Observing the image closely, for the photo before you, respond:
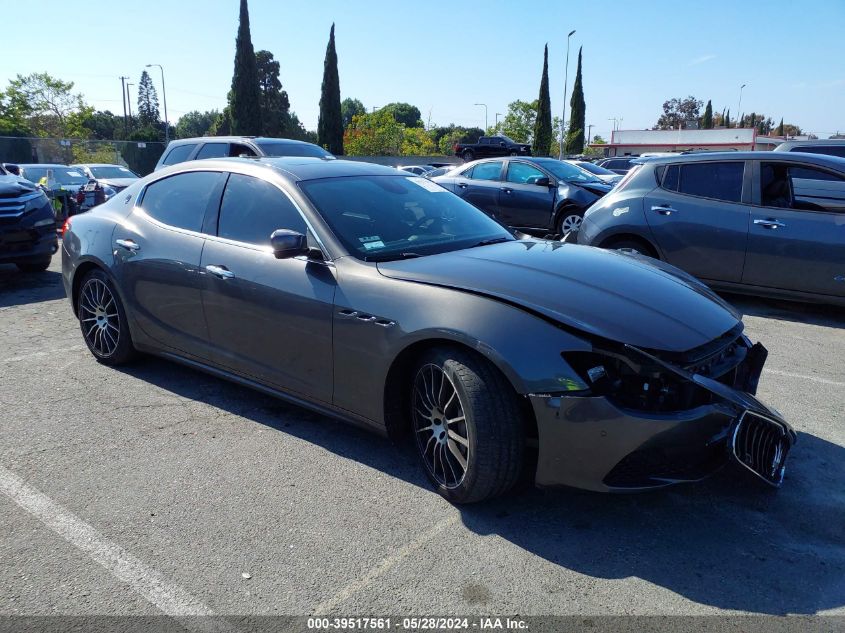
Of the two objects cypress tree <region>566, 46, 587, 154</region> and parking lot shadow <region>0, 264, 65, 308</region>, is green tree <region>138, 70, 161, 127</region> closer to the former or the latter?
cypress tree <region>566, 46, 587, 154</region>

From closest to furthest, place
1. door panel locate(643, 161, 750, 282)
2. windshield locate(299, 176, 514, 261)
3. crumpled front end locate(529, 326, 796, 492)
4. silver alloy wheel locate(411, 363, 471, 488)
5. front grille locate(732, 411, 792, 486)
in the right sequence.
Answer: crumpled front end locate(529, 326, 796, 492), front grille locate(732, 411, 792, 486), silver alloy wheel locate(411, 363, 471, 488), windshield locate(299, 176, 514, 261), door panel locate(643, 161, 750, 282)

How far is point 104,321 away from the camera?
4938mm

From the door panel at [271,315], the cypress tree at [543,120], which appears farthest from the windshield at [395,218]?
the cypress tree at [543,120]

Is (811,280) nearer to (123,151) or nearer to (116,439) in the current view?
(116,439)

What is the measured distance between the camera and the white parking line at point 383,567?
2.43 m

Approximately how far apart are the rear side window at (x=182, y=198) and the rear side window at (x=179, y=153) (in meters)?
5.77

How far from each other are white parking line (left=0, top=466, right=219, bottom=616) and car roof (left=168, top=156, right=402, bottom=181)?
6.98 ft

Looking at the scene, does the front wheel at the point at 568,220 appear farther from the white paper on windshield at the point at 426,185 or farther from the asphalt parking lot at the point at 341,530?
the asphalt parking lot at the point at 341,530

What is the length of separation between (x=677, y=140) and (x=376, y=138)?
33988mm

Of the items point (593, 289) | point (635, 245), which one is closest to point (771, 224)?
point (635, 245)

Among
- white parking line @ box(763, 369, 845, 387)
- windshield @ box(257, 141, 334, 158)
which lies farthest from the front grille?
windshield @ box(257, 141, 334, 158)

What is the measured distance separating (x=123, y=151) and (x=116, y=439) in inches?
1341

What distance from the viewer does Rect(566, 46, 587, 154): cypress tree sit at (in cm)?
5791

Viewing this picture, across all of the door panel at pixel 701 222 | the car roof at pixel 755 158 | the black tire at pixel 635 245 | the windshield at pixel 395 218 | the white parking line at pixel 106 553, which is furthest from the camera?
the black tire at pixel 635 245
